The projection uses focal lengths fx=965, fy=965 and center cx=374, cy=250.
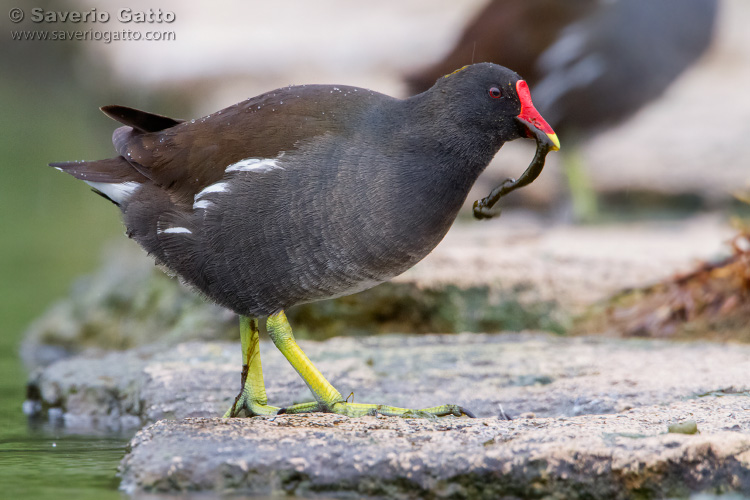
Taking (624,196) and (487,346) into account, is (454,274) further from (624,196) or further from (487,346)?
(624,196)

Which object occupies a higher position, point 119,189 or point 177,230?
point 119,189

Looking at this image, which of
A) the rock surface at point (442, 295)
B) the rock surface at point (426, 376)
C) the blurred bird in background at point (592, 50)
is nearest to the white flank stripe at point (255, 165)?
the rock surface at point (426, 376)

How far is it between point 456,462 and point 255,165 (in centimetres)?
141

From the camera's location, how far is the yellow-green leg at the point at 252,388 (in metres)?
3.96

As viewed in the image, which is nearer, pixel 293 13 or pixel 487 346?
pixel 487 346

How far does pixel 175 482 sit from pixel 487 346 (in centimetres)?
240

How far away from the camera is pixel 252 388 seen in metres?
3.98

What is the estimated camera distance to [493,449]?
2.96 m

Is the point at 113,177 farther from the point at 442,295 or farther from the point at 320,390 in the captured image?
the point at 442,295

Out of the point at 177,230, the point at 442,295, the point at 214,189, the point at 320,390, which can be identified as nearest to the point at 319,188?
the point at 214,189

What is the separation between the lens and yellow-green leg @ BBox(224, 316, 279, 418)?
156 inches

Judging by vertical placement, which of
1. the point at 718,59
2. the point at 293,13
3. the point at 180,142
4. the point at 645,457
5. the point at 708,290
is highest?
the point at 293,13

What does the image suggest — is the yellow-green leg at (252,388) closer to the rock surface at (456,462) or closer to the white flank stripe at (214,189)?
the white flank stripe at (214,189)

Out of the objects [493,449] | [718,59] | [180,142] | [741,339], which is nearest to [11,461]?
[180,142]
